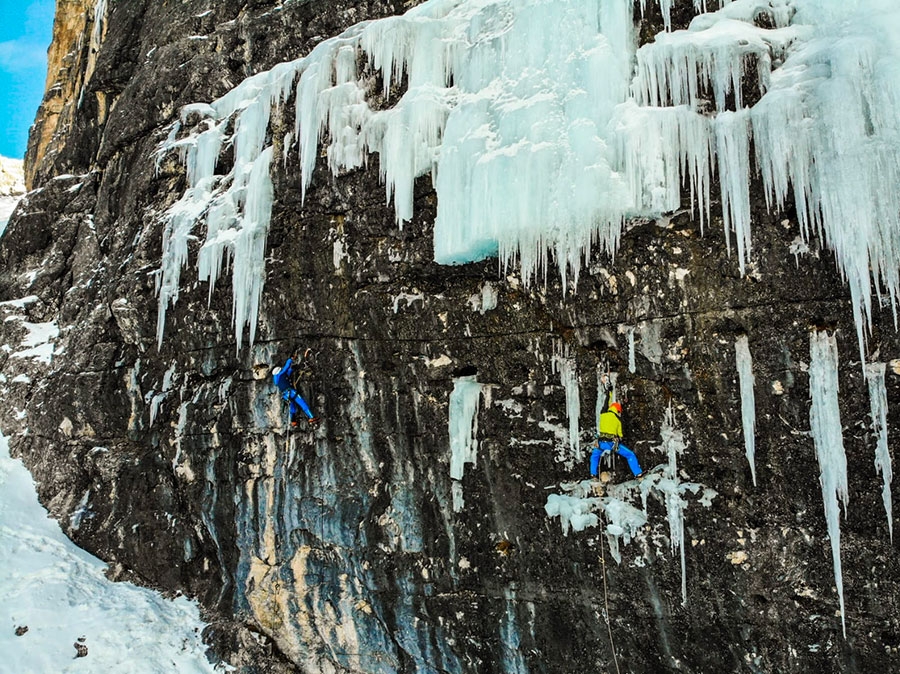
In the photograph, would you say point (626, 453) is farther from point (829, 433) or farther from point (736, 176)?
point (736, 176)

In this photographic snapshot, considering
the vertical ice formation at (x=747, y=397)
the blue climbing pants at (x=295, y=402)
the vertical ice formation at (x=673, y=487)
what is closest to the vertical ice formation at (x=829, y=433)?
the vertical ice formation at (x=747, y=397)

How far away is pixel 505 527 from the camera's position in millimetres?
7246

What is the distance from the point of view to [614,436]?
6.50m

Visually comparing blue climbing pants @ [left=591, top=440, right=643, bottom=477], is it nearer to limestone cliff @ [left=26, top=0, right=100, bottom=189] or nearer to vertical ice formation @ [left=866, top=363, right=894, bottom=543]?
vertical ice formation @ [left=866, top=363, right=894, bottom=543]

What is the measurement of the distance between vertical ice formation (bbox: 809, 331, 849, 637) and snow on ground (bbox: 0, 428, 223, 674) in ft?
25.1

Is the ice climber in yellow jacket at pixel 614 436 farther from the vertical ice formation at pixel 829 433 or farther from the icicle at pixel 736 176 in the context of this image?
the icicle at pixel 736 176

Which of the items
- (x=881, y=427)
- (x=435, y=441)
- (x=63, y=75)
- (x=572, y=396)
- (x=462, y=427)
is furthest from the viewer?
(x=63, y=75)

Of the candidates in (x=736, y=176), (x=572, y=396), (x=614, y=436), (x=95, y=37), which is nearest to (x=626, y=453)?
(x=614, y=436)

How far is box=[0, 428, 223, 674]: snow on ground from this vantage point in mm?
7961

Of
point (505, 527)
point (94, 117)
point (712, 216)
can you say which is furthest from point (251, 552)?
point (94, 117)

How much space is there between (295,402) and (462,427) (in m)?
2.16

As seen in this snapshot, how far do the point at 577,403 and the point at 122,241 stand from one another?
7.95m

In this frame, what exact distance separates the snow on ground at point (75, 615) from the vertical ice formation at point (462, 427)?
4.44 metres

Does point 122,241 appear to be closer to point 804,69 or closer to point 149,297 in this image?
point 149,297
